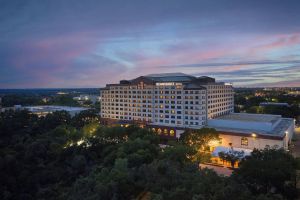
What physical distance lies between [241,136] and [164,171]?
2758cm

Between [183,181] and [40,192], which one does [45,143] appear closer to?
[40,192]

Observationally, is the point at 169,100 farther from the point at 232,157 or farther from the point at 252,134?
the point at 232,157

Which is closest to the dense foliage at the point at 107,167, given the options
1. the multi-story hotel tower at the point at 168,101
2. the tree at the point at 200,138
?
the tree at the point at 200,138

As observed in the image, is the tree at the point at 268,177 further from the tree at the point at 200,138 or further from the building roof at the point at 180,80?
the building roof at the point at 180,80

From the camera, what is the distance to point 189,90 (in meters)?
61.0

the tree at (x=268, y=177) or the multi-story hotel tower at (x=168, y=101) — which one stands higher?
the multi-story hotel tower at (x=168, y=101)

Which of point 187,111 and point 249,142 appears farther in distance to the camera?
point 187,111

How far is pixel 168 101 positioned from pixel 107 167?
2948 cm

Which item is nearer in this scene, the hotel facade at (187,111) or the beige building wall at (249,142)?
the beige building wall at (249,142)

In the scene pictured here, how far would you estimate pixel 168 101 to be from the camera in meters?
64.3

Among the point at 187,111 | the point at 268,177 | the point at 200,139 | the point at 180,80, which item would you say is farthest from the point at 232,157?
the point at 180,80

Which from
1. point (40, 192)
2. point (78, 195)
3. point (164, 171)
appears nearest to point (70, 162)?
point (40, 192)

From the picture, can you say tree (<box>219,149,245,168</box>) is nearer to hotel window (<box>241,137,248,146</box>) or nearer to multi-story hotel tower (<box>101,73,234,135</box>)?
hotel window (<box>241,137,248,146</box>)

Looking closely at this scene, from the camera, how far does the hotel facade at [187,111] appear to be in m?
51.1
